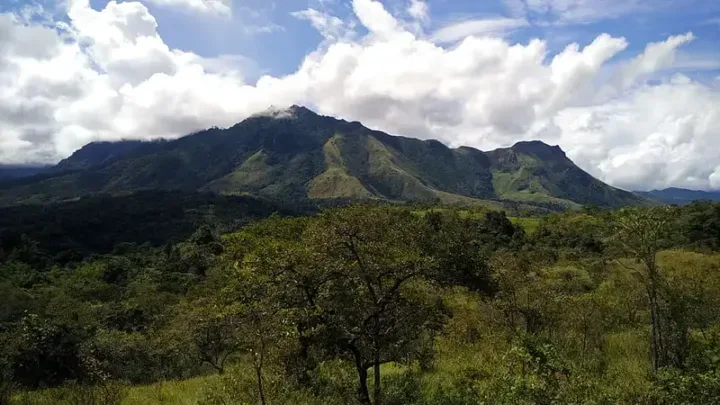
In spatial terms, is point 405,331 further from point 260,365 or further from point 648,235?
point 648,235

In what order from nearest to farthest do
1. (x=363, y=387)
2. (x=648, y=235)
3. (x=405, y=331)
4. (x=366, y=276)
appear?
(x=366, y=276), (x=363, y=387), (x=405, y=331), (x=648, y=235)

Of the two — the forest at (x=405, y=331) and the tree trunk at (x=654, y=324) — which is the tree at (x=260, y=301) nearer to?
the forest at (x=405, y=331)

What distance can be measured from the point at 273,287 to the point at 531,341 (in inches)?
303

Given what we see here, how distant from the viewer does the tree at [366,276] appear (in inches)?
631

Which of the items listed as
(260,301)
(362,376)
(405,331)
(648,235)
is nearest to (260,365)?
(260,301)

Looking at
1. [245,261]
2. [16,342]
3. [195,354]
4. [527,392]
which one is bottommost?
[195,354]

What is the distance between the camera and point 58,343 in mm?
34688

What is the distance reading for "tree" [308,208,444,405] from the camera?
16031 mm

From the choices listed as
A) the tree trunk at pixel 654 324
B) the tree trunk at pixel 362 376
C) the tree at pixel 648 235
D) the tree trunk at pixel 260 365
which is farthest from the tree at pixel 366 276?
the tree trunk at pixel 654 324

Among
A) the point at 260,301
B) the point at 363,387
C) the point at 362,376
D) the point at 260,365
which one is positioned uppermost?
the point at 260,301

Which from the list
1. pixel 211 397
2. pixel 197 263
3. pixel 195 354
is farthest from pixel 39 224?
pixel 211 397

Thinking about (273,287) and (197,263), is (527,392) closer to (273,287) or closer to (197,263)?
(273,287)

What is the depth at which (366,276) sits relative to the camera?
16.2m

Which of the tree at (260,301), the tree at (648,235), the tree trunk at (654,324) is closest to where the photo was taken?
the tree at (260,301)
